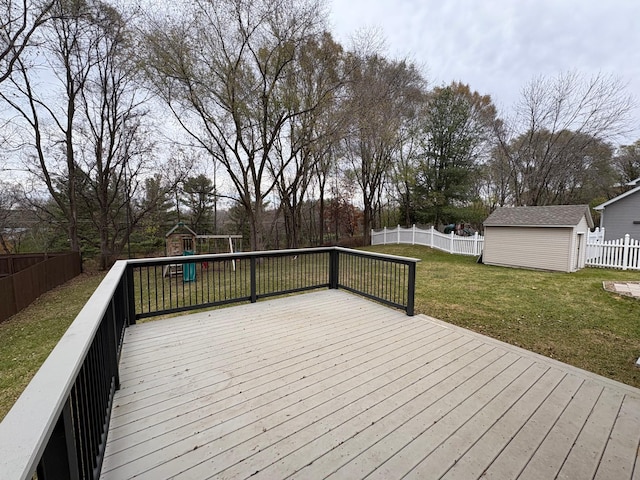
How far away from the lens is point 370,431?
6.08 ft

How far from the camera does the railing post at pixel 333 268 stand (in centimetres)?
546

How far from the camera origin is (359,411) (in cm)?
204

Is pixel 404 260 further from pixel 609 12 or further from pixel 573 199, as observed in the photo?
pixel 573 199

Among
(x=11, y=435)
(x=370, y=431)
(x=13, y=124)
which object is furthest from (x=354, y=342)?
(x=13, y=124)

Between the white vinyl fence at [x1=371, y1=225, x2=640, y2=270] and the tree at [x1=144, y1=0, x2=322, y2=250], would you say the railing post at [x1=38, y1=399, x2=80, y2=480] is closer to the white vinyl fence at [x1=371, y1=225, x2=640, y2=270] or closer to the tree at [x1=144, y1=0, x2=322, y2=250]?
the tree at [x1=144, y1=0, x2=322, y2=250]

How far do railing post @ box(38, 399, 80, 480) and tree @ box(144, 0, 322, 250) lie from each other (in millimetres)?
9131

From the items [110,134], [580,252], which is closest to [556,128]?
[580,252]

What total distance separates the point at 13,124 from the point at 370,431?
13.0 m

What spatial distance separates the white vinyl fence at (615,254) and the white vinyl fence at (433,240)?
3048 mm

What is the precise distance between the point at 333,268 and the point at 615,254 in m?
8.95

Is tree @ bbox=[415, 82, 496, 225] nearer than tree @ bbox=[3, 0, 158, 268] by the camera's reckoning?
No

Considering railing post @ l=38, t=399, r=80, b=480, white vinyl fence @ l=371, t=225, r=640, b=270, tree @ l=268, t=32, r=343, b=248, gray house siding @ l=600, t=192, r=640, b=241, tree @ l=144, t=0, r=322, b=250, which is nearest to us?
railing post @ l=38, t=399, r=80, b=480

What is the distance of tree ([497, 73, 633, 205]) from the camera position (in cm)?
1155

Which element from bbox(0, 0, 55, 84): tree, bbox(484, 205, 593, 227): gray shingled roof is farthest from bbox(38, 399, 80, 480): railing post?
bbox(0, 0, 55, 84): tree
